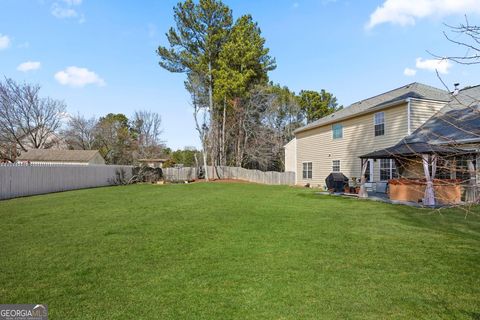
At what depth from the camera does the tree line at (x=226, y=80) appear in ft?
94.3

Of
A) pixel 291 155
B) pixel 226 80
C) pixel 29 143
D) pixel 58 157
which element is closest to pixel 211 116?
pixel 226 80

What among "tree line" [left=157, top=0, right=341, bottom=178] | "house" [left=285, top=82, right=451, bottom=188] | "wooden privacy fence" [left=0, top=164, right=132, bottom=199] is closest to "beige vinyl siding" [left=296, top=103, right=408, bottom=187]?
"house" [left=285, top=82, right=451, bottom=188]

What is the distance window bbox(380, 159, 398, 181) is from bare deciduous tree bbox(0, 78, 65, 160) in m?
35.3

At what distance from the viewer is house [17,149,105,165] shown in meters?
34.5

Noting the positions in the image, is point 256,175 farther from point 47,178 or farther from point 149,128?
point 149,128

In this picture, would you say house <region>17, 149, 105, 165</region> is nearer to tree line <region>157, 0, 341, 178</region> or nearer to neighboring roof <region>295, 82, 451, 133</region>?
tree line <region>157, 0, 341, 178</region>

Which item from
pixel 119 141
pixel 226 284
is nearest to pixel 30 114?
pixel 119 141

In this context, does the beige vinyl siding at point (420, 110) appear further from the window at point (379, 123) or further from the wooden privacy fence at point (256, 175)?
the wooden privacy fence at point (256, 175)

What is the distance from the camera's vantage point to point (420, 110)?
15086 millimetres

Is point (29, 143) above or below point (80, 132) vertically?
below

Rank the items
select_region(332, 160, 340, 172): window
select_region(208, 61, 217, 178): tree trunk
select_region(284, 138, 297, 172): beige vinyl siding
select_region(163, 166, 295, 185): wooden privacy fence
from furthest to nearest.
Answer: select_region(208, 61, 217, 178): tree trunk → select_region(163, 166, 295, 185): wooden privacy fence → select_region(284, 138, 297, 172): beige vinyl siding → select_region(332, 160, 340, 172): window

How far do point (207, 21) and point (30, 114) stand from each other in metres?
22.1

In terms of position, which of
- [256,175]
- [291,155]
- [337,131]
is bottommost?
[256,175]

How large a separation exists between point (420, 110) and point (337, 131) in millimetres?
5346
